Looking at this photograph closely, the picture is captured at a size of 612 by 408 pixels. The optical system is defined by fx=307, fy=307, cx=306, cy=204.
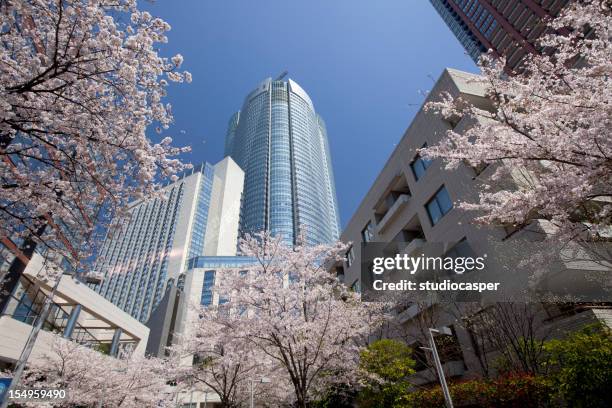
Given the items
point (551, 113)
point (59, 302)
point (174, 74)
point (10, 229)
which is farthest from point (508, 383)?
point (59, 302)

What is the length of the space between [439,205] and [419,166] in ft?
11.7

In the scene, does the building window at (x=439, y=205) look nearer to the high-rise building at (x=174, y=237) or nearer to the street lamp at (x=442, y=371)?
the street lamp at (x=442, y=371)

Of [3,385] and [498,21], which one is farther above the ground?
[498,21]

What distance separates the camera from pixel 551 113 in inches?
263

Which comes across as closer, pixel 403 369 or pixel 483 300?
pixel 483 300

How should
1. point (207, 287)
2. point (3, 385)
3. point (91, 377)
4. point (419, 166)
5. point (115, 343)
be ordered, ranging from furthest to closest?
point (207, 287) < point (115, 343) < point (419, 166) < point (91, 377) < point (3, 385)

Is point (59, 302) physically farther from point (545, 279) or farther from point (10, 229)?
point (545, 279)

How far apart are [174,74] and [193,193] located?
12687 cm

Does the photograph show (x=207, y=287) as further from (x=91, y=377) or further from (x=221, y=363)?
(x=221, y=363)

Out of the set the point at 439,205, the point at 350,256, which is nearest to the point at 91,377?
the point at 350,256

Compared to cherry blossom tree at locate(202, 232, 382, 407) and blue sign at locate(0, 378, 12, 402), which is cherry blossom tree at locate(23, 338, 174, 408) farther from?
cherry blossom tree at locate(202, 232, 382, 407)

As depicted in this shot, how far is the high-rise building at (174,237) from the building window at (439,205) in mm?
106845

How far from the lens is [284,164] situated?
440 ft

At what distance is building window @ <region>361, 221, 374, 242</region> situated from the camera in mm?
25300
